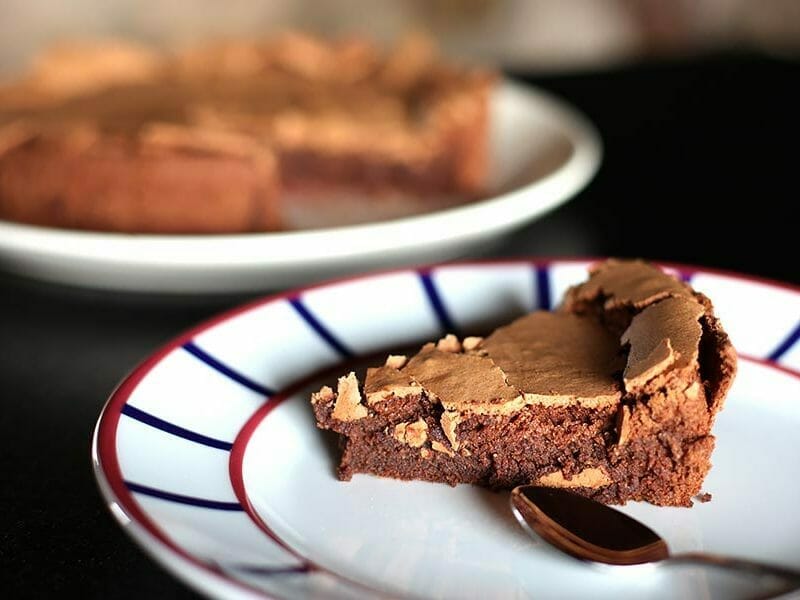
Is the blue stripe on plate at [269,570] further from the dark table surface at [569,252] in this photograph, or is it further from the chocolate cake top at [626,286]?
the chocolate cake top at [626,286]

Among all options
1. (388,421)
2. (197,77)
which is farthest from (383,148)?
(388,421)

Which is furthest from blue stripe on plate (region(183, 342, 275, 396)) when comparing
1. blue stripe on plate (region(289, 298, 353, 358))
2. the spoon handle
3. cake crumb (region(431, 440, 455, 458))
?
the spoon handle

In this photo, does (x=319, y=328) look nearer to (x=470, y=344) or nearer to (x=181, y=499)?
(x=470, y=344)

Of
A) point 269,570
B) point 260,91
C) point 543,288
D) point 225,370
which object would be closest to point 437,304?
point 543,288

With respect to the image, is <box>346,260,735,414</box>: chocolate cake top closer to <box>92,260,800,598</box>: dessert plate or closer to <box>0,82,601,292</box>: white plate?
<box>92,260,800,598</box>: dessert plate

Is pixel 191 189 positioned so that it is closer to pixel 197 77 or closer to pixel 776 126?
pixel 197 77

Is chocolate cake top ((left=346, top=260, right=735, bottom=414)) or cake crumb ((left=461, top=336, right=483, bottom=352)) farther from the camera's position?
cake crumb ((left=461, top=336, right=483, bottom=352))

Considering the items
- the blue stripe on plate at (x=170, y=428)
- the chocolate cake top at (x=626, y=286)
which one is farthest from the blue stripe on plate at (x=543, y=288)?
the blue stripe on plate at (x=170, y=428)
